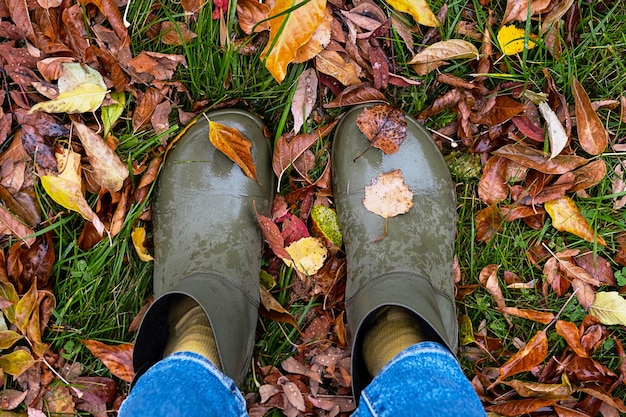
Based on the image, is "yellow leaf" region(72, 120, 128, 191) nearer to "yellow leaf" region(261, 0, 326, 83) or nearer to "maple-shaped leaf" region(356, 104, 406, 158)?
"yellow leaf" region(261, 0, 326, 83)

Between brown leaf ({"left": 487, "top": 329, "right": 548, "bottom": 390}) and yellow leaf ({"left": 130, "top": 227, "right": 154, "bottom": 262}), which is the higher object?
yellow leaf ({"left": 130, "top": 227, "right": 154, "bottom": 262})

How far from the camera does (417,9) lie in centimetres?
144

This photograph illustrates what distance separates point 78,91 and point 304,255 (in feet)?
2.44

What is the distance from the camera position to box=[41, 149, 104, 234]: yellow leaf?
1.42 meters

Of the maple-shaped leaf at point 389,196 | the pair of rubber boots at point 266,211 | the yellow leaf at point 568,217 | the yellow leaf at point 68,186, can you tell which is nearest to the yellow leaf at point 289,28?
the pair of rubber boots at point 266,211

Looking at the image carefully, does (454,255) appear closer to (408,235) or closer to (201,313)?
(408,235)

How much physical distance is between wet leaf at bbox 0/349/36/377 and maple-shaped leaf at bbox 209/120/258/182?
0.77 m

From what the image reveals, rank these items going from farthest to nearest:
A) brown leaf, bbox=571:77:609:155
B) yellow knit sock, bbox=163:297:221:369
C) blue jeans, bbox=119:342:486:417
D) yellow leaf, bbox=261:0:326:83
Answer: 1. brown leaf, bbox=571:77:609:155
2. yellow leaf, bbox=261:0:326:83
3. yellow knit sock, bbox=163:297:221:369
4. blue jeans, bbox=119:342:486:417

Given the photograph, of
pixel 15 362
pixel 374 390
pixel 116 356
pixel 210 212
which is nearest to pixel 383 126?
pixel 210 212

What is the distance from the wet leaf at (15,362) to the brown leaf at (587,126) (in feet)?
5.34

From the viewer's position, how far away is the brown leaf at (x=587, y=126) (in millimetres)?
1451

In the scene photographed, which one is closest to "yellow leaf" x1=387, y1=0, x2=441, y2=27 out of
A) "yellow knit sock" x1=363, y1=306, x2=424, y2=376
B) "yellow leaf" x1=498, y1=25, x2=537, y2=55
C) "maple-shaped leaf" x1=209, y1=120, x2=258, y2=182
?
"yellow leaf" x1=498, y1=25, x2=537, y2=55

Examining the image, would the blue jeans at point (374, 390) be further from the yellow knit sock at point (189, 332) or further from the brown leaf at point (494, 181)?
the brown leaf at point (494, 181)

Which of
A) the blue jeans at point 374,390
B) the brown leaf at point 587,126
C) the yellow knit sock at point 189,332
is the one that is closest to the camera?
the blue jeans at point 374,390
